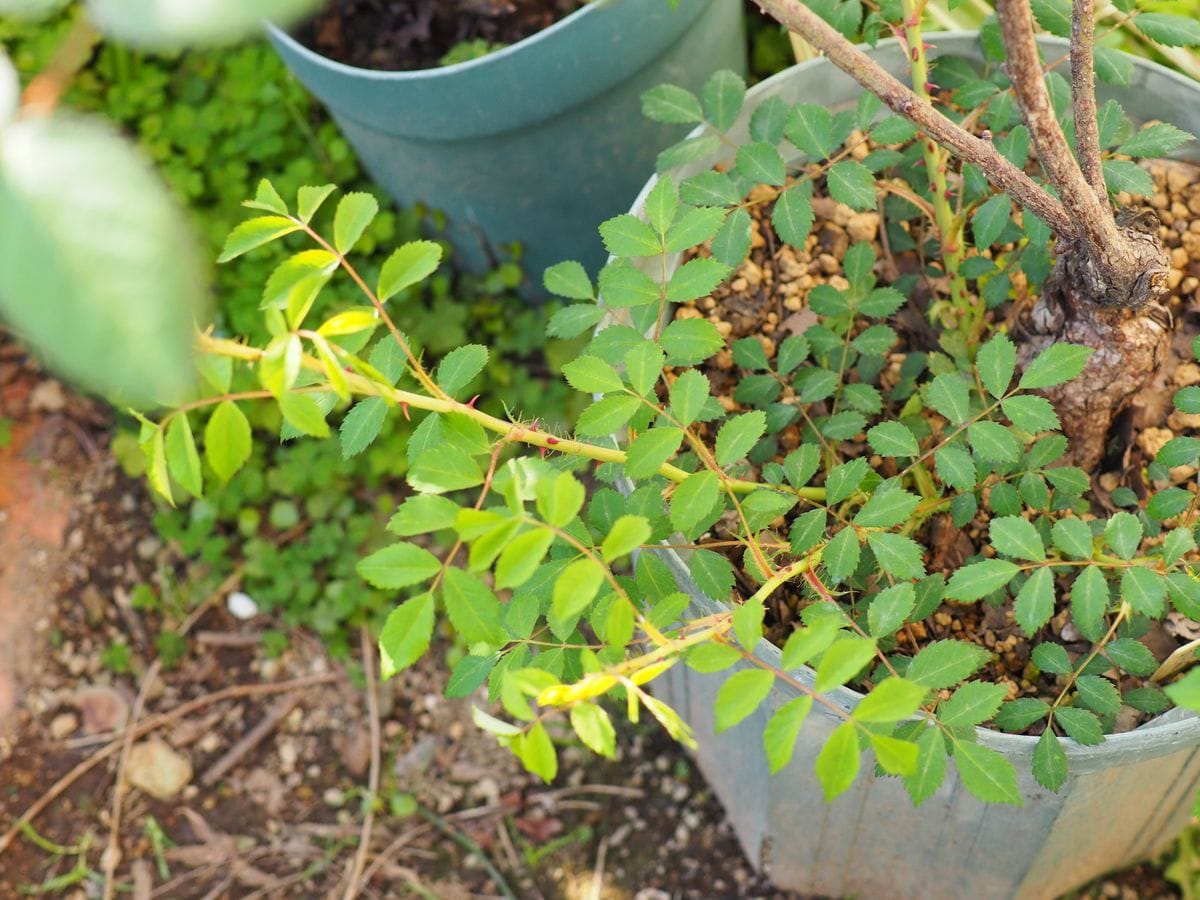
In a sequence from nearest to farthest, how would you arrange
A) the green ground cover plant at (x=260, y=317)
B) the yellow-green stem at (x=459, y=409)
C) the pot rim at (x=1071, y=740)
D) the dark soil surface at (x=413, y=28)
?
the yellow-green stem at (x=459, y=409), the pot rim at (x=1071, y=740), the dark soil surface at (x=413, y=28), the green ground cover plant at (x=260, y=317)

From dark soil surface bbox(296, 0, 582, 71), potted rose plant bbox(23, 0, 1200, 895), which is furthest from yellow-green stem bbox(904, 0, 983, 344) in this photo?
dark soil surface bbox(296, 0, 582, 71)

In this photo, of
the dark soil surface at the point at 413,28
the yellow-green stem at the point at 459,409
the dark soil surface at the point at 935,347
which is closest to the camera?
the yellow-green stem at the point at 459,409

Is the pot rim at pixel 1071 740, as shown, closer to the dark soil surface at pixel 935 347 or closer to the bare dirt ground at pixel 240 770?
the dark soil surface at pixel 935 347

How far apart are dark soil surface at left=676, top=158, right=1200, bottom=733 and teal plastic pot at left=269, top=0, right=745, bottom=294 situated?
340mm

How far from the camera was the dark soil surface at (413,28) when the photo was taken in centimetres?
192

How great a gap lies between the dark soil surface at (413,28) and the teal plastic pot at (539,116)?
13cm

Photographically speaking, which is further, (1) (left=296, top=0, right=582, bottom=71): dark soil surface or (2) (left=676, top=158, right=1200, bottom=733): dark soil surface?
(1) (left=296, top=0, right=582, bottom=71): dark soil surface

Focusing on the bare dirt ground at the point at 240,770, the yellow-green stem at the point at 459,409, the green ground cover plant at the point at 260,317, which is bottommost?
the bare dirt ground at the point at 240,770

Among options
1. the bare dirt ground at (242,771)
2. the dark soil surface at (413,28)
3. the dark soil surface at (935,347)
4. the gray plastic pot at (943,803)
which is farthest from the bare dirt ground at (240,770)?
the dark soil surface at (413,28)

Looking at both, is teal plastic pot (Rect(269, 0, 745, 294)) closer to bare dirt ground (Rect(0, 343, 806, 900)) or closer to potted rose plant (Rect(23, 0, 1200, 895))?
potted rose plant (Rect(23, 0, 1200, 895))

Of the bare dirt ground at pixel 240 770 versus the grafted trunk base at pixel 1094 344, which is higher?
the grafted trunk base at pixel 1094 344

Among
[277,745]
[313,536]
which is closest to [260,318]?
[313,536]

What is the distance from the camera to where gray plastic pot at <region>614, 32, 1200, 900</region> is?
1.17 m

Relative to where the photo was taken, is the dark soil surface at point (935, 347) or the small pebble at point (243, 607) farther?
the small pebble at point (243, 607)
